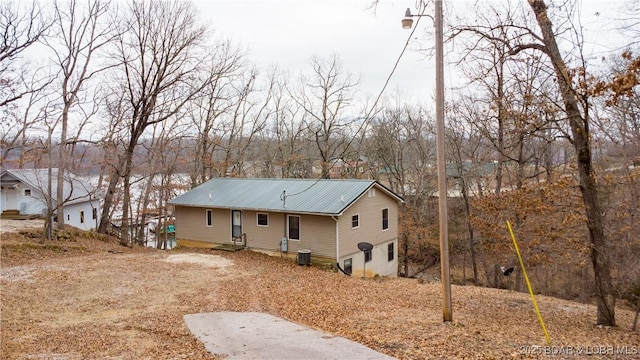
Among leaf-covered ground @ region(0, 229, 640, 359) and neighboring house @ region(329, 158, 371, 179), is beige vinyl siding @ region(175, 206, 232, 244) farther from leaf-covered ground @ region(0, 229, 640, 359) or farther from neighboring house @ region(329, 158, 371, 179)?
neighboring house @ region(329, 158, 371, 179)

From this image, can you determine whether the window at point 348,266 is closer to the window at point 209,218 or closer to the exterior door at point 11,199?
the window at point 209,218

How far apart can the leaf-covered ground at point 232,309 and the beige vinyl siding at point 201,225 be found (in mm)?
3554

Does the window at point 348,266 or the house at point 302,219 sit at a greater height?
the house at point 302,219

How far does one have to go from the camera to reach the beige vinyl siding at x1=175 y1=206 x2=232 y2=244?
2183 centimetres

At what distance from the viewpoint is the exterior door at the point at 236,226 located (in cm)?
2134

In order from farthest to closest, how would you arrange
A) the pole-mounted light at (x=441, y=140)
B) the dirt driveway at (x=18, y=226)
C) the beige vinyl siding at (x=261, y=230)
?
the dirt driveway at (x=18, y=226), the beige vinyl siding at (x=261, y=230), the pole-mounted light at (x=441, y=140)

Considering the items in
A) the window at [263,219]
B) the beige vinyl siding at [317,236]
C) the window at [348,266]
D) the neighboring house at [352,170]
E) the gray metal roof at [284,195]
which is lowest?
the window at [348,266]

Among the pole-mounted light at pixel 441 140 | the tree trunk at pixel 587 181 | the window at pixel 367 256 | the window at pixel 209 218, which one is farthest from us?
the window at pixel 209 218

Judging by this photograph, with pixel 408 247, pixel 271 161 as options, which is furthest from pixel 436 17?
pixel 271 161

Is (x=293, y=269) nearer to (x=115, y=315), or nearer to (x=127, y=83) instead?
(x=115, y=315)

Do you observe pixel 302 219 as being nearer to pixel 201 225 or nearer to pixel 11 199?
pixel 201 225

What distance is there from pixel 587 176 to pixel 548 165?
14.3 m

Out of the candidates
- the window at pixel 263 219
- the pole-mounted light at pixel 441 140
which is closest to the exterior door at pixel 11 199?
the window at pixel 263 219

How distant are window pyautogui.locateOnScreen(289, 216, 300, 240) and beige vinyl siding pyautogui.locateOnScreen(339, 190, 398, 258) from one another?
6.86ft
